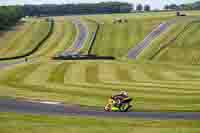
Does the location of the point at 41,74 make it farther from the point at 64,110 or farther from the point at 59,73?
the point at 64,110

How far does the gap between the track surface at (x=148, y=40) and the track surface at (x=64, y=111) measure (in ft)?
200

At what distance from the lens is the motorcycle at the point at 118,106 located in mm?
41906

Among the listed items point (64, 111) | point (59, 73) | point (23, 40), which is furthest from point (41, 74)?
point (23, 40)

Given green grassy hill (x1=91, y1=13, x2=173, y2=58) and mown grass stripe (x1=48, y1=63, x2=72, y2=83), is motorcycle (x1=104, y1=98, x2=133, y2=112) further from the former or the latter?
green grassy hill (x1=91, y1=13, x2=173, y2=58)

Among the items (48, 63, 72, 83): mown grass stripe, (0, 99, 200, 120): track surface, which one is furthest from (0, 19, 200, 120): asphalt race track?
(48, 63, 72, 83): mown grass stripe

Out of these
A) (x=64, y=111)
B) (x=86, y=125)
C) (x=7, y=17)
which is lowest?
(x=64, y=111)

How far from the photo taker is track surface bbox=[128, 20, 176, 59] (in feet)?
356

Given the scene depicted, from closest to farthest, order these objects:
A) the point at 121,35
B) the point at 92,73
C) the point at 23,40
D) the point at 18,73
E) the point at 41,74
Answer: the point at 41,74, the point at 92,73, the point at 18,73, the point at 121,35, the point at 23,40

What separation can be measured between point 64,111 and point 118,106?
16.7ft

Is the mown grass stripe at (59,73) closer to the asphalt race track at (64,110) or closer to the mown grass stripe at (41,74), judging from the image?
the mown grass stripe at (41,74)

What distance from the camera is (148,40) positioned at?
120 m

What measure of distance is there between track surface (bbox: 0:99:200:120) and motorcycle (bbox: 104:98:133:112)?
1.06 m

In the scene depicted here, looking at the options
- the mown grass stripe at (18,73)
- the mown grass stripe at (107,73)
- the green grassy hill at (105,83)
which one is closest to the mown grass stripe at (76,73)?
the green grassy hill at (105,83)

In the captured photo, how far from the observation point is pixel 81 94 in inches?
2012
